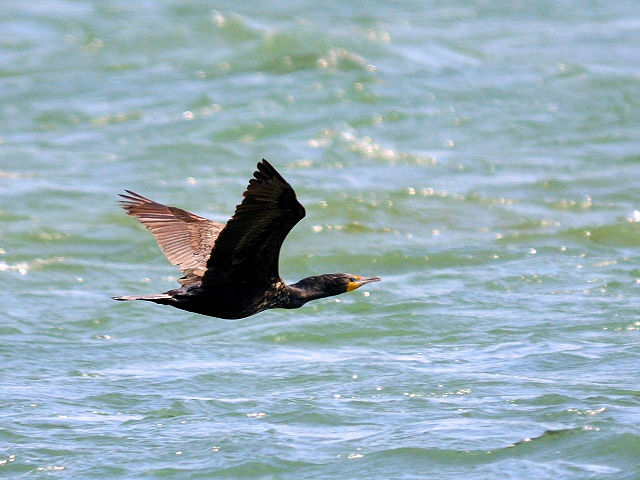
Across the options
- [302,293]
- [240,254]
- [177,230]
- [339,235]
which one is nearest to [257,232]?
[240,254]

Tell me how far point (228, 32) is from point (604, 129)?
5.55 metres

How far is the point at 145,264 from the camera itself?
39.8 feet

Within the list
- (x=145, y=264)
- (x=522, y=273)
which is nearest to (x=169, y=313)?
(x=145, y=264)

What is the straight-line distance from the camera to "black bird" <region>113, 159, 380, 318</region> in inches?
280

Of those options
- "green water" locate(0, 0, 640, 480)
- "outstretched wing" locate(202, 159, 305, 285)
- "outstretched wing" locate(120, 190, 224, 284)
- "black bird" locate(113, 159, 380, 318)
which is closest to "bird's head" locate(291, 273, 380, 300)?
"black bird" locate(113, 159, 380, 318)

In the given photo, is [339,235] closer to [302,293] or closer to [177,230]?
[177,230]

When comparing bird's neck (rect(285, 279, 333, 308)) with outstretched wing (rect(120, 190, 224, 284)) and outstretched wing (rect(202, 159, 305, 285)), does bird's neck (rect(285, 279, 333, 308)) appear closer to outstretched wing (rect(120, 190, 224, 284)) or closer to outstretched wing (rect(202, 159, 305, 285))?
outstretched wing (rect(202, 159, 305, 285))

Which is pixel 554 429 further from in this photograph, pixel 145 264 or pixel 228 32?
pixel 228 32

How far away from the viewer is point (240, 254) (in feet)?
25.4

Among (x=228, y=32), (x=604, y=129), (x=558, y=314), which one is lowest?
(x=558, y=314)

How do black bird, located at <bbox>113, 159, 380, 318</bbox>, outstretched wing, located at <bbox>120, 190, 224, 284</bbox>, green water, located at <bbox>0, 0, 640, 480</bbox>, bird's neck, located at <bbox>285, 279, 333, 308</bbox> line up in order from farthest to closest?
green water, located at <bbox>0, 0, 640, 480</bbox> < outstretched wing, located at <bbox>120, 190, 224, 284</bbox> < bird's neck, located at <bbox>285, 279, 333, 308</bbox> < black bird, located at <bbox>113, 159, 380, 318</bbox>

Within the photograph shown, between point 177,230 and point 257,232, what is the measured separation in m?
1.39

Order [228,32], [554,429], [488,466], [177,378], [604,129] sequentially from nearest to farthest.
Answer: [488,466], [554,429], [177,378], [604,129], [228,32]

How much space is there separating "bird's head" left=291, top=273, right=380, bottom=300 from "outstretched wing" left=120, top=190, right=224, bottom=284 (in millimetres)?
685
